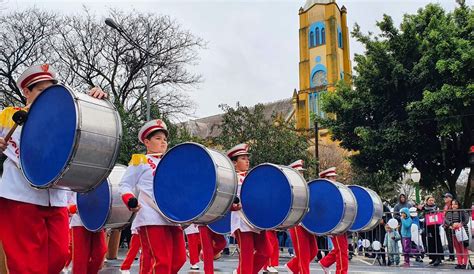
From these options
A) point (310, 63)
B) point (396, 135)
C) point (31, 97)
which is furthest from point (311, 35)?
point (31, 97)

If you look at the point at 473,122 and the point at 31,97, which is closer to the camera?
the point at 31,97

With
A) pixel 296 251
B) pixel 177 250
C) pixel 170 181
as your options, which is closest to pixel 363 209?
pixel 296 251

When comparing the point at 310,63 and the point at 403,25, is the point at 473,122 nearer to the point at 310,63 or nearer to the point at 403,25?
the point at 403,25

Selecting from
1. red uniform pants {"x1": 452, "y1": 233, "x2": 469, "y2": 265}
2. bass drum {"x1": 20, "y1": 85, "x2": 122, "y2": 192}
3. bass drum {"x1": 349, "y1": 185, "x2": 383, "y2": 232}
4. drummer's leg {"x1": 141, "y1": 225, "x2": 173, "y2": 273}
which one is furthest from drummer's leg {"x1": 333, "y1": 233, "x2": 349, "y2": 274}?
red uniform pants {"x1": 452, "y1": 233, "x2": 469, "y2": 265}

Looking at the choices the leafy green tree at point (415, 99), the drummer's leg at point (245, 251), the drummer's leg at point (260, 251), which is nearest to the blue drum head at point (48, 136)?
the drummer's leg at point (245, 251)

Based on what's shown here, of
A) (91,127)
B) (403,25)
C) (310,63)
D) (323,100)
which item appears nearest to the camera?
(91,127)

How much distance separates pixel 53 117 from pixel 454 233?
11684 mm

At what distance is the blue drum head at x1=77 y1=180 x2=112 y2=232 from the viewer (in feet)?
20.4

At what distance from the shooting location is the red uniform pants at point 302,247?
7551mm

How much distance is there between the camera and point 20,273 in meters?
3.79

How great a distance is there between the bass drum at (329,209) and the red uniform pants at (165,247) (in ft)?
8.87

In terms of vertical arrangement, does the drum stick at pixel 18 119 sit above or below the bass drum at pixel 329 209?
above

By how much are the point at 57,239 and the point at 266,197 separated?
3.40m

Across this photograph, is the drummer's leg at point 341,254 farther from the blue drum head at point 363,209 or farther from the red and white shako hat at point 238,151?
the red and white shako hat at point 238,151
